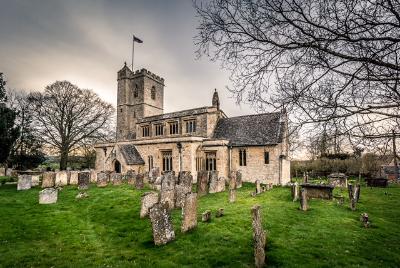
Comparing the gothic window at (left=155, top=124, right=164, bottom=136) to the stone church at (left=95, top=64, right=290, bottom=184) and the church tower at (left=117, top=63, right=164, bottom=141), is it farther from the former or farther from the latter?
the church tower at (left=117, top=63, right=164, bottom=141)

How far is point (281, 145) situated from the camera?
20.1 m

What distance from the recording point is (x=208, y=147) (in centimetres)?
2162

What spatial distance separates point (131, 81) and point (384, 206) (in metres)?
31.8

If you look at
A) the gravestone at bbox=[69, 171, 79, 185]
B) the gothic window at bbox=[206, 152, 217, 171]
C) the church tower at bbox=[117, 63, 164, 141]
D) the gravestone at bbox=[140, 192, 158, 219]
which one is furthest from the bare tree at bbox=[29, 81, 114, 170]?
the gravestone at bbox=[140, 192, 158, 219]

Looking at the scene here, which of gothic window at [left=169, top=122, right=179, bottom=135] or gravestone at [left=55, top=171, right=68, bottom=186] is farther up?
gothic window at [left=169, top=122, right=179, bottom=135]

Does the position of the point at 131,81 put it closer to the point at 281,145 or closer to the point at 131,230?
the point at 281,145

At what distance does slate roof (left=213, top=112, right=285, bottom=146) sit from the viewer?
67.4 feet

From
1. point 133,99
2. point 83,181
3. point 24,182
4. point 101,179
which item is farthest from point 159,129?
point 24,182

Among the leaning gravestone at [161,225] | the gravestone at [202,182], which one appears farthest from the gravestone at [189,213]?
the gravestone at [202,182]

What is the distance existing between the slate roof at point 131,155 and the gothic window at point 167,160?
2469 mm

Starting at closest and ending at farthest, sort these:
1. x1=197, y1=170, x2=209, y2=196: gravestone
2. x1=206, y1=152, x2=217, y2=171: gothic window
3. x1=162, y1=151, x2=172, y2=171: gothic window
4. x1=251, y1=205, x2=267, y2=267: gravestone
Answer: x1=251, y1=205, x2=267, y2=267: gravestone < x1=197, y1=170, x2=209, y2=196: gravestone < x1=206, y1=152, x2=217, y2=171: gothic window < x1=162, y1=151, x2=172, y2=171: gothic window

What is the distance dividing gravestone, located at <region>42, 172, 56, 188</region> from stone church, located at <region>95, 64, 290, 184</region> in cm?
600

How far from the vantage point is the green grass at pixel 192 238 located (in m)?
5.95

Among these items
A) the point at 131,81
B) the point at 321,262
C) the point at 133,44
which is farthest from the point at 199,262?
the point at 133,44
